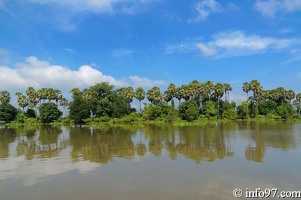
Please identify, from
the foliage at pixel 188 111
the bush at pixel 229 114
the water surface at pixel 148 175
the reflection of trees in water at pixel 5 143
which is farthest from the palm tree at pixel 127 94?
the water surface at pixel 148 175

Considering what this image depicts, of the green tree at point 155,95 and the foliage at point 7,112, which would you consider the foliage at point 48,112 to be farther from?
the green tree at point 155,95

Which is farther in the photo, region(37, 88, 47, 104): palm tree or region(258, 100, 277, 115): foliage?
region(258, 100, 277, 115): foliage

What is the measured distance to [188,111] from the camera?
77812mm

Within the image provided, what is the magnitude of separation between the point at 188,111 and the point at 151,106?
15.9m

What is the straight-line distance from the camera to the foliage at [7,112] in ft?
299

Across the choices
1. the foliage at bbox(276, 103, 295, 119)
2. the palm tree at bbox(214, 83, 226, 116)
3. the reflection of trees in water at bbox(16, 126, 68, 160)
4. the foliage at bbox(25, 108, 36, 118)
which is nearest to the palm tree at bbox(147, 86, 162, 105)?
the palm tree at bbox(214, 83, 226, 116)

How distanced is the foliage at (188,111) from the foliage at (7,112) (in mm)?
58346

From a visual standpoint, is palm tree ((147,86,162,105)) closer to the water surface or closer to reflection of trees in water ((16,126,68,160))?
reflection of trees in water ((16,126,68,160))

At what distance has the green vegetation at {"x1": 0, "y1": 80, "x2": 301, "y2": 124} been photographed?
82562mm

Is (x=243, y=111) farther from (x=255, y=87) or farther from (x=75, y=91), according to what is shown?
(x=75, y=91)

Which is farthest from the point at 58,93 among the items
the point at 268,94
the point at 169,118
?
the point at 268,94

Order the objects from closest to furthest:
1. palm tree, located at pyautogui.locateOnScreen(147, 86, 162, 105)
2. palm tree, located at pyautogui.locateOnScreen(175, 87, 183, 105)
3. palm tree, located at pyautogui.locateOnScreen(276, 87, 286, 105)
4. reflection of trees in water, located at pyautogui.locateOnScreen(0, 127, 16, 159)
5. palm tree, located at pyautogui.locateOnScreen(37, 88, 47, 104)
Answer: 1. reflection of trees in water, located at pyautogui.locateOnScreen(0, 127, 16, 159)
2. palm tree, located at pyautogui.locateOnScreen(175, 87, 183, 105)
3. palm tree, located at pyautogui.locateOnScreen(37, 88, 47, 104)
4. palm tree, located at pyautogui.locateOnScreen(147, 86, 162, 105)
5. palm tree, located at pyautogui.locateOnScreen(276, 87, 286, 105)

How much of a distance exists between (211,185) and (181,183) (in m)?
1.30

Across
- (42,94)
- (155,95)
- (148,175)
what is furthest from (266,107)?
(148,175)
